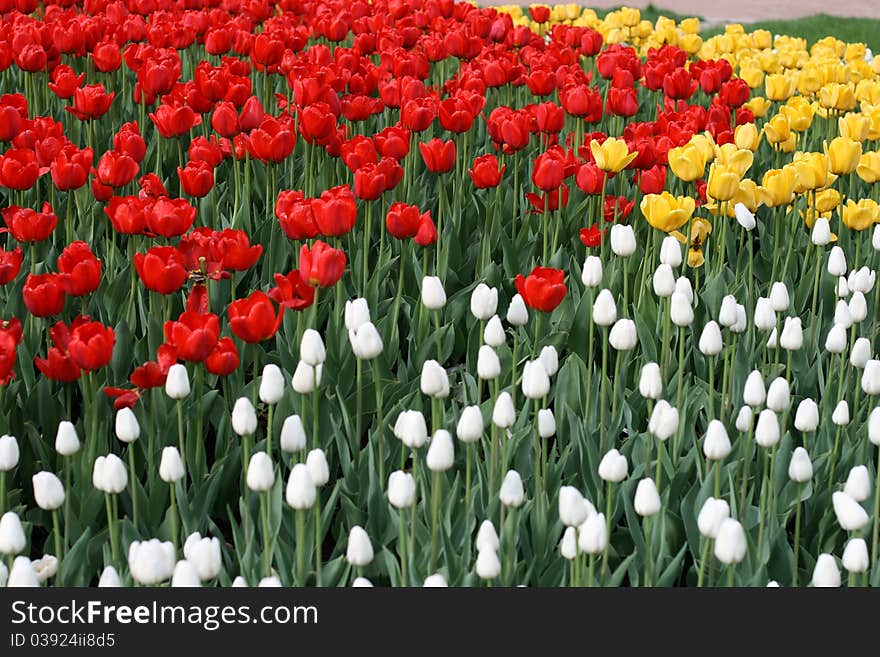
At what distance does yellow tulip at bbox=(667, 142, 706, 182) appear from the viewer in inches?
170

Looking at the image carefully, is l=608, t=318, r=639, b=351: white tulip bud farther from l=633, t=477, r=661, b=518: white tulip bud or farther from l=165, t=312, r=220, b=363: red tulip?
l=165, t=312, r=220, b=363: red tulip

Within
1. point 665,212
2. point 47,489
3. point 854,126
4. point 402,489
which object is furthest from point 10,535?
point 854,126

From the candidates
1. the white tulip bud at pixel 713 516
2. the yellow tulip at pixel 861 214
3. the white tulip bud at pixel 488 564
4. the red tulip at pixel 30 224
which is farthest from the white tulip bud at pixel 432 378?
the yellow tulip at pixel 861 214

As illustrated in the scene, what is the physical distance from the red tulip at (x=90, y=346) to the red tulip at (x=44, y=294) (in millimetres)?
324

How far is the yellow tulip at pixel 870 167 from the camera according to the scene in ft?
14.9

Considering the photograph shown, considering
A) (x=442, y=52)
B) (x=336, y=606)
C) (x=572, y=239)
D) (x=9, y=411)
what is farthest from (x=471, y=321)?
(x=442, y=52)

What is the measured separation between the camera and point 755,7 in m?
16.1

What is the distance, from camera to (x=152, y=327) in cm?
361

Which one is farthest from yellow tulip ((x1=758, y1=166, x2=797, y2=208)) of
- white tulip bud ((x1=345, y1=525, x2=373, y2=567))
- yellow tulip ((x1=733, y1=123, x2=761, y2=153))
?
white tulip bud ((x1=345, y1=525, x2=373, y2=567))

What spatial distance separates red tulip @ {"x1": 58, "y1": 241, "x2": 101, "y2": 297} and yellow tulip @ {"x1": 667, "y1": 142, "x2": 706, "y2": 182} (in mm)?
2054

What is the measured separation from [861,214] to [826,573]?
2.26 m

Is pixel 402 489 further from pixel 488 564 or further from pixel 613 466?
pixel 613 466

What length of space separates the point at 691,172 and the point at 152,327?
1.94 metres

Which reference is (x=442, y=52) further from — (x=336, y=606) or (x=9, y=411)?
Answer: (x=336, y=606)
